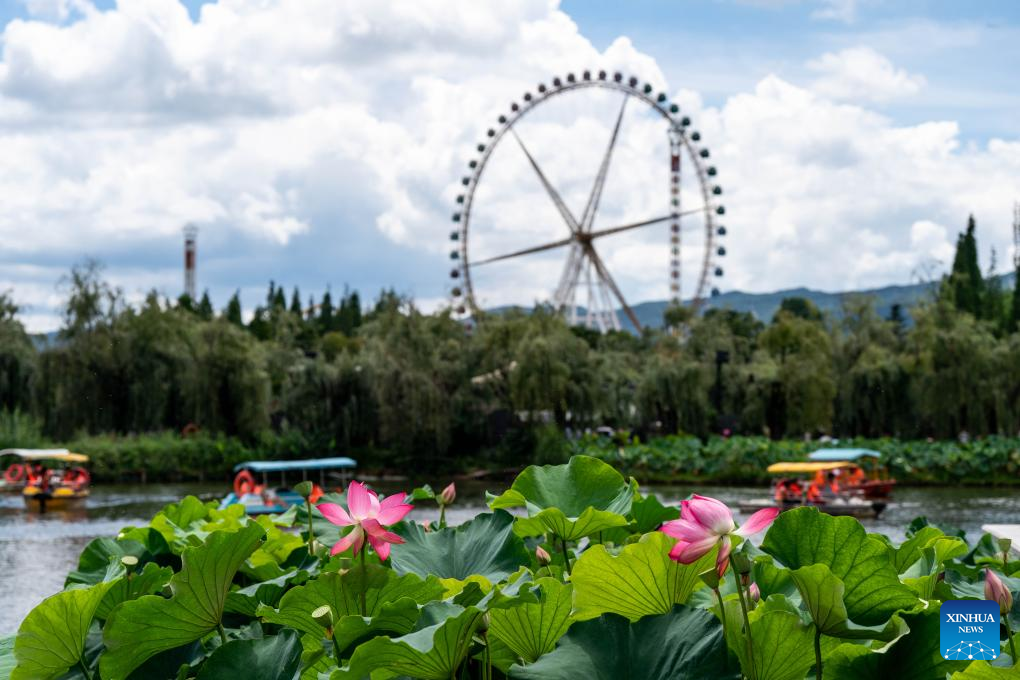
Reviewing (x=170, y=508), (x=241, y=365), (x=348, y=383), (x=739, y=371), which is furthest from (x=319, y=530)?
(x=739, y=371)

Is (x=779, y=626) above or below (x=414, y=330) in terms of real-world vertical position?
below

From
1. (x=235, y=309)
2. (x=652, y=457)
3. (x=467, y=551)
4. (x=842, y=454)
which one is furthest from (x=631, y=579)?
(x=235, y=309)

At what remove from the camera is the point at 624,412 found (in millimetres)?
32750

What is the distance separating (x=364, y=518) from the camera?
175cm

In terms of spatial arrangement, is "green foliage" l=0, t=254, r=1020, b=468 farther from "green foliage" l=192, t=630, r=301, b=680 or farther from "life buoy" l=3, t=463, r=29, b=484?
"green foliage" l=192, t=630, r=301, b=680

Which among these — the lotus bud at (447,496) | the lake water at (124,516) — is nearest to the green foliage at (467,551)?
the lotus bud at (447,496)

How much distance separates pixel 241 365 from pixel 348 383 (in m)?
3.42

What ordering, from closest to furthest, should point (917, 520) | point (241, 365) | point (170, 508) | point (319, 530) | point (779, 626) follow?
point (779, 626) < point (319, 530) < point (917, 520) < point (170, 508) < point (241, 365)

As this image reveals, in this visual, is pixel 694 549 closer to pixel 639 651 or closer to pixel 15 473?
pixel 639 651

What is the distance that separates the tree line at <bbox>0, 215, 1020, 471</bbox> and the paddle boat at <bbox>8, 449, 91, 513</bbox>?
2.17 meters

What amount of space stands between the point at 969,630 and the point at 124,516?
Result: 70.2 feet

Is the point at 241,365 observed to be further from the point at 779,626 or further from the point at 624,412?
the point at 779,626

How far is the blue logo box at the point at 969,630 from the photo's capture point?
53.0 inches

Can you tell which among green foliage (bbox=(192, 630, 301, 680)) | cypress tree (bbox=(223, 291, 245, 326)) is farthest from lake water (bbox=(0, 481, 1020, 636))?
cypress tree (bbox=(223, 291, 245, 326))
